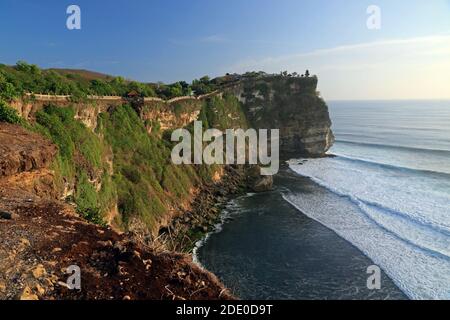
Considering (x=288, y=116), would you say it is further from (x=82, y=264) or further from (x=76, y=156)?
(x=82, y=264)

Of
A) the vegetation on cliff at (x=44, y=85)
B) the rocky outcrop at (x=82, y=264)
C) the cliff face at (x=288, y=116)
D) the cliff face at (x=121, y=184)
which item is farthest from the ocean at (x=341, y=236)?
the vegetation on cliff at (x=44, y=85)

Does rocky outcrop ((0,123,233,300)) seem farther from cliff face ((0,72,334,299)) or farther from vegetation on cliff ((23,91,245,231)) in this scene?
vegetation on cliff ((23,91,245,231))

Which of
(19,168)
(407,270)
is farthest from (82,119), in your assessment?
(407,270)

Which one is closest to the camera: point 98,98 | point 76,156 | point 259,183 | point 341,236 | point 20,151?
point 20,151

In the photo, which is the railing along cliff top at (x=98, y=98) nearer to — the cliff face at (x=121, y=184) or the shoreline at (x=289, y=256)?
the cliff face at (x=121, y=184)

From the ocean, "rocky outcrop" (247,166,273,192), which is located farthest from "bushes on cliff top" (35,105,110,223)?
"rocky outcrop" (247,166,273,192)

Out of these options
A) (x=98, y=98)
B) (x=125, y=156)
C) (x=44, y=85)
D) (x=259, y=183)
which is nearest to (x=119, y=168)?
(x=125, y=156)
